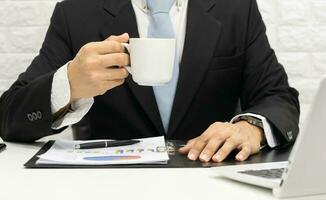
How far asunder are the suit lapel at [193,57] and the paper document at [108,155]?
24 cm

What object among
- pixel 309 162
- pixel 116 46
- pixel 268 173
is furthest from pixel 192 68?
pixel 309 162

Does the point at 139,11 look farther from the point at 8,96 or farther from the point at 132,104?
the point at 8,96

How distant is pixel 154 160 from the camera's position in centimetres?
85

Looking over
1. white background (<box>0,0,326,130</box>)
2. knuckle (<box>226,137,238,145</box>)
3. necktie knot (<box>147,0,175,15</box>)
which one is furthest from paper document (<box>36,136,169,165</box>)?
white background (<box>0,0,326,130</box>)

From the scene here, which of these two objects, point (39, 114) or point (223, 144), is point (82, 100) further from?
point (223, 144)

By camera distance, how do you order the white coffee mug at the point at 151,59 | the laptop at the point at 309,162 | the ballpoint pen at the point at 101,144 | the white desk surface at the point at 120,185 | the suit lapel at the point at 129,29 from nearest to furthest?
1. the laptop at the point at 309,162
2. the white desk surface at the point at 120,185
3. the white coffee mug at the point at 151,59
4. the ballpoint pen at the point at 101,144
5. the suit lapel at the point at 129,29

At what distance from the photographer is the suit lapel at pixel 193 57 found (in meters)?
1.25

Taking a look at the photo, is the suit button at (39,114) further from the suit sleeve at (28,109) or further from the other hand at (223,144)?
the other hand at (223,144)

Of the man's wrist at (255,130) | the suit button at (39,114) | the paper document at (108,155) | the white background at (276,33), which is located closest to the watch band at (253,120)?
the man's wrist at (255,130)

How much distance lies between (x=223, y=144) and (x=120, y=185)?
0.26 m

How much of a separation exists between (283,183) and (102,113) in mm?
751

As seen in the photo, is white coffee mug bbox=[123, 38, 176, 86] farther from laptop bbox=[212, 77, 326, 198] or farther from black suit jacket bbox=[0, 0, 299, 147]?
black suit jacket bbox=[0, 0, 299, 147]

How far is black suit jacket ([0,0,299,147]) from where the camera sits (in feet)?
4.09

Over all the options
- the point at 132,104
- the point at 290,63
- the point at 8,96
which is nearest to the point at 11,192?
the point at 8,96
